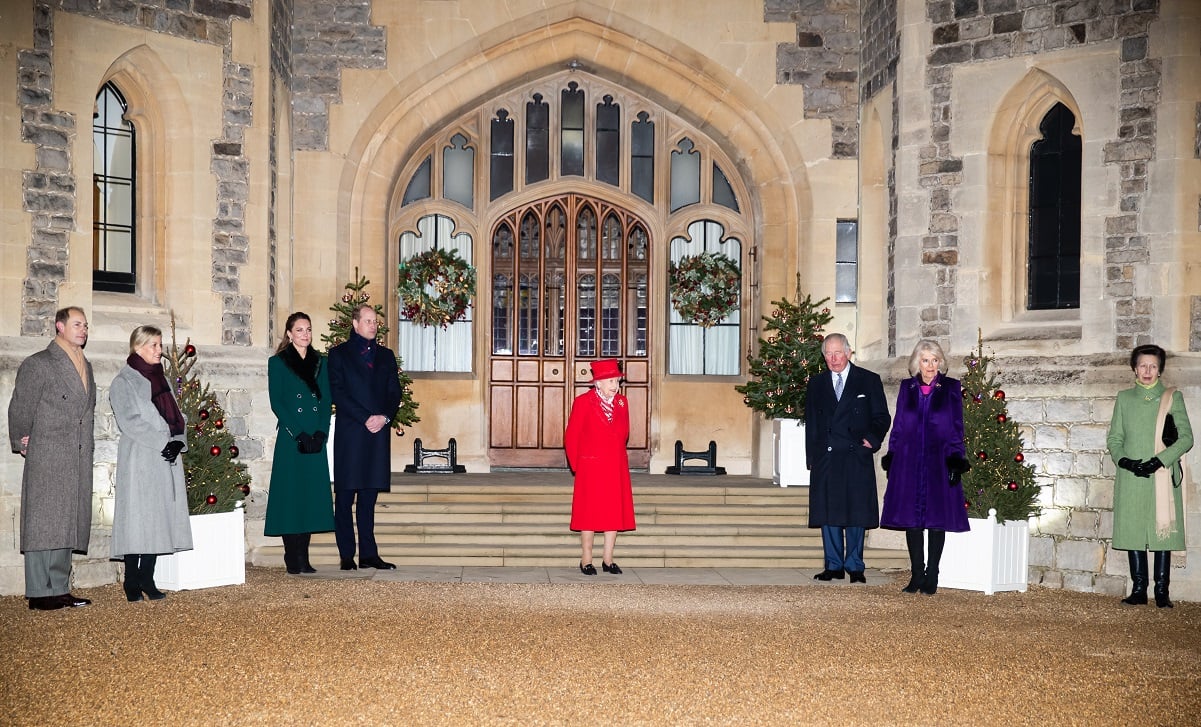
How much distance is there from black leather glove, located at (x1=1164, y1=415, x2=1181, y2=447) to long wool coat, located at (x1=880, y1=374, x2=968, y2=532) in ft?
4.01

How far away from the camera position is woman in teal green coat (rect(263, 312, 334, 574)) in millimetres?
7980

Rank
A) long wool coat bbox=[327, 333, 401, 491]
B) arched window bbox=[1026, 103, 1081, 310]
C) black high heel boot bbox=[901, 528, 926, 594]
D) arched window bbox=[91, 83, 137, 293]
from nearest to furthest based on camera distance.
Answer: black high heel boot bbox=[901, 528, 926, 594] → long wool coat bbox=[327, 333, 401, 491] → arched window bbox=[91, 83, 137, 293] → arched window bbox=[1026, 103, 1081, 310]

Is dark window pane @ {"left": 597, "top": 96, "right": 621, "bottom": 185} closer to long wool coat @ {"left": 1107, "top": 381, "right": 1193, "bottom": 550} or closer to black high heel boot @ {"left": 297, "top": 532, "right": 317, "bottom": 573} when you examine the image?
black high heel boot @ {"left": 297, "top": 532, "right": 317, "bottom": 573}

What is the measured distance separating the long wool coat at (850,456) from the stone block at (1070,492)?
155 cm

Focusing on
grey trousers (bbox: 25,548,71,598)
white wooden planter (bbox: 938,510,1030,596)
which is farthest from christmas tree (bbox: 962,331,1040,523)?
grey trousers (bbox: 25,548,71,598)

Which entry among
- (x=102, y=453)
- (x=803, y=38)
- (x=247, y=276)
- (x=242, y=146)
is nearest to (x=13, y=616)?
(x=102, y=453)

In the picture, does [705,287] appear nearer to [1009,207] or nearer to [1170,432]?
[1009,207]

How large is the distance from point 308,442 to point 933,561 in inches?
156

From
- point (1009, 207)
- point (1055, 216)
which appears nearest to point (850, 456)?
point (1009, 207)

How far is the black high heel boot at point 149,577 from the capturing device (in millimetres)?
7250

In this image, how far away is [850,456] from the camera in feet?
27.0

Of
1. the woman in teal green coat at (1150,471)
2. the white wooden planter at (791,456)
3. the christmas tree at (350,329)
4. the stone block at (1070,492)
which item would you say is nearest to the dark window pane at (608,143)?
the christmas tree at (350,329)

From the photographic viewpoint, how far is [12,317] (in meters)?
8.01

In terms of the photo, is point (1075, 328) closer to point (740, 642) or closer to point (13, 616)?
point (740, 642)
